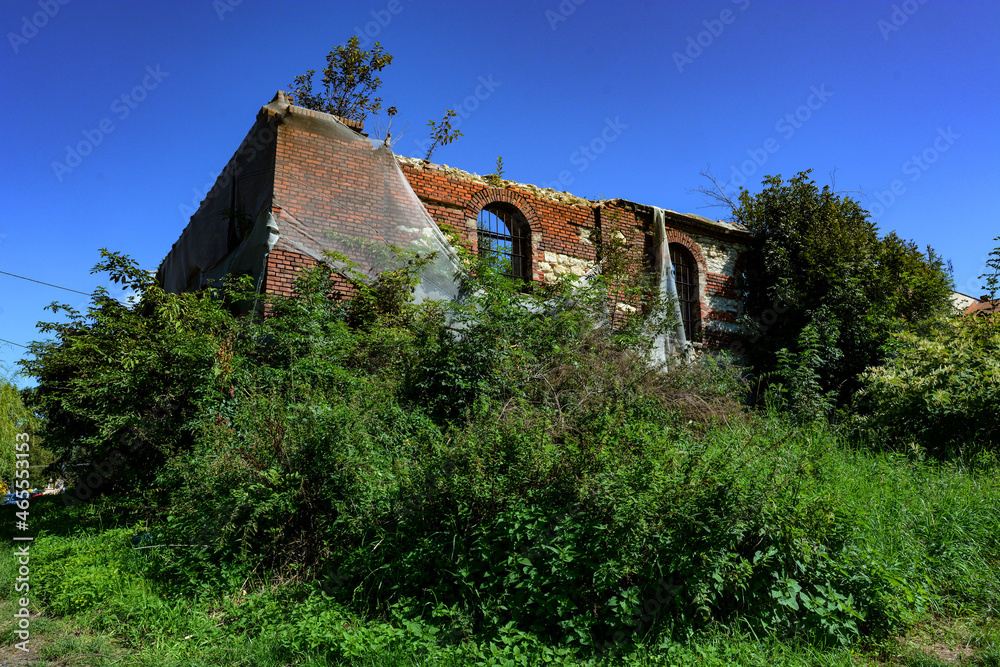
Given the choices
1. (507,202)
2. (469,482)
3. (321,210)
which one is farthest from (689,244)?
(469,482)

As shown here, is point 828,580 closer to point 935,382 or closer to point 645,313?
point 935,382

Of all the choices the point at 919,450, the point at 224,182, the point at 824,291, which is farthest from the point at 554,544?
the point at 824,291

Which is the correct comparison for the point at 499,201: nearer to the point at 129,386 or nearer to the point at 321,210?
the point at 321,210

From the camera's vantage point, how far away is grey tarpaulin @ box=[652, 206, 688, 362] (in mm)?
10695

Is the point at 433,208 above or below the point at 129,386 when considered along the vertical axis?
above

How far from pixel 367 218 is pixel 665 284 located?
20.0 ft

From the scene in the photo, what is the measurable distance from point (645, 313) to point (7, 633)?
31.4 feet

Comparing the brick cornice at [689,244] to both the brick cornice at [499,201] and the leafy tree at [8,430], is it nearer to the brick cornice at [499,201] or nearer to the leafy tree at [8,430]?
the brick cornice at [499,201]

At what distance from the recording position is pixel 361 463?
4.54 m

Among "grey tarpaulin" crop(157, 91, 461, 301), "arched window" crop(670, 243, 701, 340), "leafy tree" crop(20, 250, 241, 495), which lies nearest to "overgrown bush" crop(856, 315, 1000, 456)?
"arched window" crop(670, 243, 701, 340)

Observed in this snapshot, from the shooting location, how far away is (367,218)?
890cm

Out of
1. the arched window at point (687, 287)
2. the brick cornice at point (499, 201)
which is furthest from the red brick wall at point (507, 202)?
the arched window at point (687, 287)

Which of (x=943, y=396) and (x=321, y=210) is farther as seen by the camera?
(x=321, y=210)

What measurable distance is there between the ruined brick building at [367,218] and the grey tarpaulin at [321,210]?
16 millimetres
